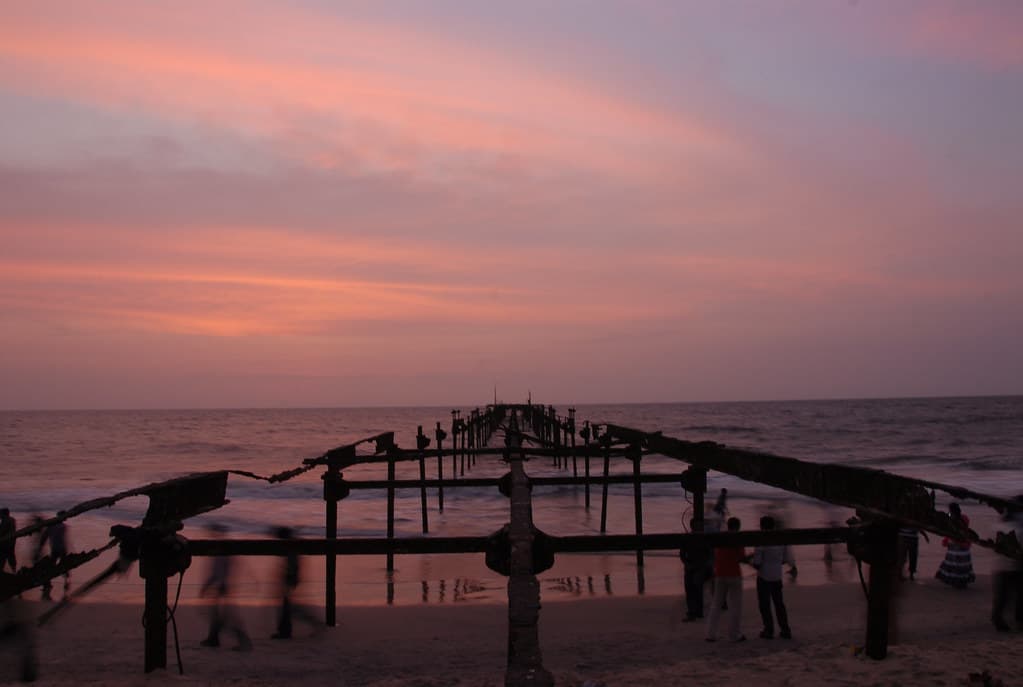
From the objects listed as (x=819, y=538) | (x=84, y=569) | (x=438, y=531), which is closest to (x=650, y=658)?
(x=819, y=538)

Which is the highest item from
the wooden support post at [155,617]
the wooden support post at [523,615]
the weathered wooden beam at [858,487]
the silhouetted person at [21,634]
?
the weathered wooden beam at [858,487]

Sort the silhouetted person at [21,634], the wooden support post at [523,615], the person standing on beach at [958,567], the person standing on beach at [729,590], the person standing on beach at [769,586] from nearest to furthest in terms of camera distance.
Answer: the wooden support post at [523,615]
the silhouetted person at [21,634]
the person standing on beach at [729,590]
the person standing on beach at [769,586]
the person standing on beach at [958,567]

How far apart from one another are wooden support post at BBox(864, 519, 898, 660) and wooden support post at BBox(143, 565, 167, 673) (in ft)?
15.0

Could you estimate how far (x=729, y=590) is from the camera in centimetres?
1050

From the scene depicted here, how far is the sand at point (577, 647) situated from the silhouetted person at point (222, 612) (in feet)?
0.61

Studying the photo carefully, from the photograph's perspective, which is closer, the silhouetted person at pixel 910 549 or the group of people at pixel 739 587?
the group of people at pixel 739 587

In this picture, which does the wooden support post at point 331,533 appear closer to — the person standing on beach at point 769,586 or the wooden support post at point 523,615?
the person standing on beach at point 769,586

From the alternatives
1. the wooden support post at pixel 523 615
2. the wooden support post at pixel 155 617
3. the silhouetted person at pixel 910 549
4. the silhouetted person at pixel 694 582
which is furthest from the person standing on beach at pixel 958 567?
the wooden support post at pixel 155 617

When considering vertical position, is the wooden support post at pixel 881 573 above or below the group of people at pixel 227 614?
above

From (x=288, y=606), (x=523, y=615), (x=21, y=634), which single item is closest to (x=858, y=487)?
(x=523, y=615)

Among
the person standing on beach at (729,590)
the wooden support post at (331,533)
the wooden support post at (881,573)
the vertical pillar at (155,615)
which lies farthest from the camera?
the wooden support post at (331,533)

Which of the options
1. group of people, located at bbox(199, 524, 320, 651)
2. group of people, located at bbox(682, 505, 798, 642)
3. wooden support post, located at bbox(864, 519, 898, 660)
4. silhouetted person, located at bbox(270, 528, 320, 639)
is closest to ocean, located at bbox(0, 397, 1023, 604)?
silhouetted person, located at bbox(270, 528, 320, 639)

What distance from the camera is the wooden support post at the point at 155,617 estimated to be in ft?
18.8

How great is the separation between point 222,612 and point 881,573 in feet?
26.3
